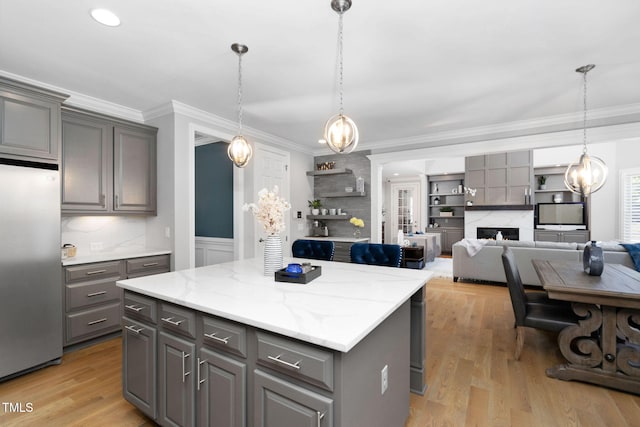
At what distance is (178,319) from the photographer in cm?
159

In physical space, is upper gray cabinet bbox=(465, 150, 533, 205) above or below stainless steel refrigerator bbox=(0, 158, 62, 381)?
above

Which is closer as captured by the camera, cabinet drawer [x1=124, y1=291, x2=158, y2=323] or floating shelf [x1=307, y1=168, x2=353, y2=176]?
cabinet drawer [x1=124, y1=291, x2=158, y2=323]

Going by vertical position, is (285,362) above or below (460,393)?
above

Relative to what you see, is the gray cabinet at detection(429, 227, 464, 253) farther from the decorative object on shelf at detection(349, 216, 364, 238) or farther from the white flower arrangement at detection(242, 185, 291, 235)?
the white flower arrangement at detection(242, 185, 291, 235)

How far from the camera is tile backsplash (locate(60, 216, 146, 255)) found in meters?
3.29

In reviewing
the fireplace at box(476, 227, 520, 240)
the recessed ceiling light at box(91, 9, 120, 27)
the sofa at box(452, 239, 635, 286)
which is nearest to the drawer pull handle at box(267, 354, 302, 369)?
the recessed ceiling light at box(91, 9, 120, 27)

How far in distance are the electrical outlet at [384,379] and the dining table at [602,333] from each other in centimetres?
167

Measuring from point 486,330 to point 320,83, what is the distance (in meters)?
3.22

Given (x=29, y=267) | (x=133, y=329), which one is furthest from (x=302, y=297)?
(x=29, y=267)

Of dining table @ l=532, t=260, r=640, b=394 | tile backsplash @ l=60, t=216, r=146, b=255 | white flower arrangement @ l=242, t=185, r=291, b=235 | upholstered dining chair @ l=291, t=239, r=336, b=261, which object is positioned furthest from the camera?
tile backsplash @ l=60, t=216, r=146, b=255

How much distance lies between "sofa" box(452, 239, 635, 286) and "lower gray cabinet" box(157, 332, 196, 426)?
16.3 feet

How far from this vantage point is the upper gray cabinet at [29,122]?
7.67 ft

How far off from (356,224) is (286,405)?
4.18 meters

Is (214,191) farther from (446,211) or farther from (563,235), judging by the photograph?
(563,235)
